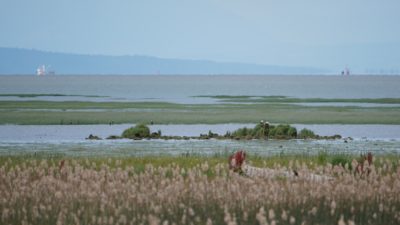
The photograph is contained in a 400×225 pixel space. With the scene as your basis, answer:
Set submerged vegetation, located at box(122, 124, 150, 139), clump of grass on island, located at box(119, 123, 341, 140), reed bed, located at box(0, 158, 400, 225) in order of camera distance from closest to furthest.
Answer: reed bed, located at box(0, 158, 400, 225) < clump of grass on island, located at box(119, 123, 341, 140) < submerged vegetation, located at box(122, 124, 150, 139)

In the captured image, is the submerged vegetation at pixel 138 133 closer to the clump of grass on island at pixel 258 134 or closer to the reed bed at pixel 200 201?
the clump of grass on island at pixel 258 134

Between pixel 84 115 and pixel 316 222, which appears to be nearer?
pixel 316 222

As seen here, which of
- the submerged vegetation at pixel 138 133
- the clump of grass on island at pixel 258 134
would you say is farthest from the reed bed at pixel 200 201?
the submerged vegetation at pixel 138 133

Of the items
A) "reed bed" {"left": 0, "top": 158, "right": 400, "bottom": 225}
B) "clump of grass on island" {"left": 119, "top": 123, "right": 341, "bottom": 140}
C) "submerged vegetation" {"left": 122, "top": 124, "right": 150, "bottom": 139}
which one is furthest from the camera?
"submerged vegetation" {"left": 122, "top": 124, "right": 150, "bottom": 139}

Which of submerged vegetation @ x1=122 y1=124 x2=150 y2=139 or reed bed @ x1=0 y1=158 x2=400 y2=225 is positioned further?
submerged vegetation @ x1=122 y1=124 x2=150 y2=139

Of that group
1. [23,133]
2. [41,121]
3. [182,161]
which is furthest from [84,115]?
[182,161]

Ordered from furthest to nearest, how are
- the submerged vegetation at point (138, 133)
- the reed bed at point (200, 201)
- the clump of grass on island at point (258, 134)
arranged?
the submerged vegetation at point (138, 133) < the clump of grass on island at point (258, 134) < the reed bed at point (200, 201)

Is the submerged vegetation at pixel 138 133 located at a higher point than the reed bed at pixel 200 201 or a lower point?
higher

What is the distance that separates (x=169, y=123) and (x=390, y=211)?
141ft

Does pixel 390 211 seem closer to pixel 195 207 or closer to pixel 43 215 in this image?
pixel 195 207

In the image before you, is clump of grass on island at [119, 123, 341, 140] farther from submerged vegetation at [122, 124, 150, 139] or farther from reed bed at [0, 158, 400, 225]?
reed bed at [0, 158, 400, 225]

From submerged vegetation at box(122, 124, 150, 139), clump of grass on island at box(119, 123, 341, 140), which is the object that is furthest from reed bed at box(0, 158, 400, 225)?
submerged vegetation at box(122, 124, 150, 139)

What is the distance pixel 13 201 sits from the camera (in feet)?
48.1

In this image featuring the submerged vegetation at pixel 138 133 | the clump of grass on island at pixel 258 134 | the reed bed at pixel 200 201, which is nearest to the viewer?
the reed bed at pixel 200 201
